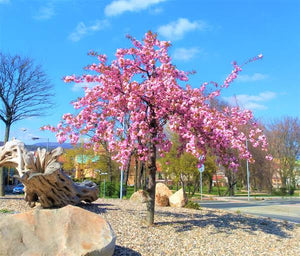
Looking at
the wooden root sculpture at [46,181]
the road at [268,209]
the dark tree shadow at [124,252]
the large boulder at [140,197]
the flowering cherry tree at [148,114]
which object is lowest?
the road at [268,209]

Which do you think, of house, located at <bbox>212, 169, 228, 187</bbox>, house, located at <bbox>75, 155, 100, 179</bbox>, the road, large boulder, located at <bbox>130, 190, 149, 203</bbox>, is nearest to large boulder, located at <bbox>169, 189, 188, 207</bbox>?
large boulder, located at <bbox>130, 190, 149, 203</bbox>

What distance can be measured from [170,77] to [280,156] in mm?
40888

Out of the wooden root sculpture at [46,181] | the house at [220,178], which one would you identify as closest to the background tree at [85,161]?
the house at [220,178]

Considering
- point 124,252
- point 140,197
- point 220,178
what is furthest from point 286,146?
point 124,252

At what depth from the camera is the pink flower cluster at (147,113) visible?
729 centimetres

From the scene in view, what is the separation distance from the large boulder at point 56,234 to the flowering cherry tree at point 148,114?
2500 millimetres

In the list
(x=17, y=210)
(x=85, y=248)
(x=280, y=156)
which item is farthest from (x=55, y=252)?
(x=280, y=156)

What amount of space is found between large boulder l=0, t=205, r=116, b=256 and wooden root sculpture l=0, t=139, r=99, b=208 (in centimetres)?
336

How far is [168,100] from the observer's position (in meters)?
7.56

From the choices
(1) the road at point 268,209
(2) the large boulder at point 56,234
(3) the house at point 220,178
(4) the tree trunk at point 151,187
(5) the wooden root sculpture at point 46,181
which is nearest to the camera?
(2) the large boulder at point 56,234

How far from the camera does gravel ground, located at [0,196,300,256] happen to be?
6.25 m

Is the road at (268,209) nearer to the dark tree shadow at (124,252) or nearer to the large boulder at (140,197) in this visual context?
the large boulder at (140,197)

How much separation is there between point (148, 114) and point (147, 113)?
0.04m

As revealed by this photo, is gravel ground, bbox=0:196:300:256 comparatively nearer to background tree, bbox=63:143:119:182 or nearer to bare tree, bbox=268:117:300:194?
background tree, bbox=63:143:119:182
